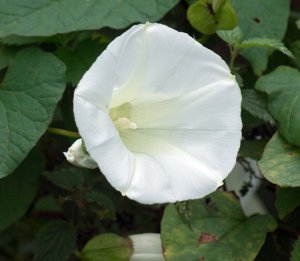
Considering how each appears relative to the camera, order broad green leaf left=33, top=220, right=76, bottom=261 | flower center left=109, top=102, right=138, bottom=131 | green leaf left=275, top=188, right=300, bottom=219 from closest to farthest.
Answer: flower center left=109, top=102, right=138, bottom=131 < green leaf left=275, top=188, right=300, bottom=219 < broad green leaf left=33, top=220, right=76, bottom=261

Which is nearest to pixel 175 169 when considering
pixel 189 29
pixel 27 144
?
pixel 27 144

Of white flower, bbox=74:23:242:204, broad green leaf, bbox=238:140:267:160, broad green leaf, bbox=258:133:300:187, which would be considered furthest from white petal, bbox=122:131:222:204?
broad green leaf, bbox=238:140:267:160

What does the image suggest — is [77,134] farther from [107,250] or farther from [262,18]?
[262,18]

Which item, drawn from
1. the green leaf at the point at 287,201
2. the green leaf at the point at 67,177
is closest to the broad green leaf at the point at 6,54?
the green leaf at the point at 67,177

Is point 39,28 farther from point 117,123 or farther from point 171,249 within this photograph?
point 171,249

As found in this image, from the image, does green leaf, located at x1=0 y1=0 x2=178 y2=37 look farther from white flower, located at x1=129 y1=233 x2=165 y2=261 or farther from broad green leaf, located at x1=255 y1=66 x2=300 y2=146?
Result: white flower, located at x1=129 y1=233 x2=165 y2=261

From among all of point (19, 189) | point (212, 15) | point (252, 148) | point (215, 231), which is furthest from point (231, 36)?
point (19, 189)
